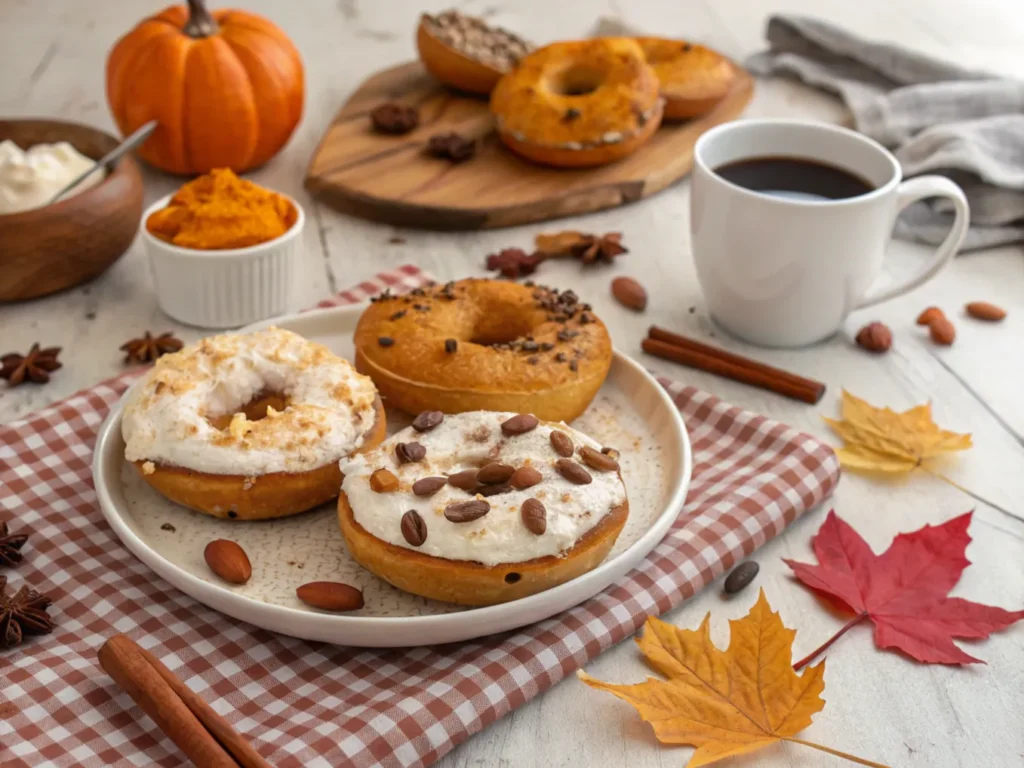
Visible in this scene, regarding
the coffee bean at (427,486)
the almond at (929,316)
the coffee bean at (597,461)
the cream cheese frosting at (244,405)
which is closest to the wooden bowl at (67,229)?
the cream cheese frosting at (244,405)

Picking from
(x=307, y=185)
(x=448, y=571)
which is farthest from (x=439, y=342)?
(x=307, y=185)

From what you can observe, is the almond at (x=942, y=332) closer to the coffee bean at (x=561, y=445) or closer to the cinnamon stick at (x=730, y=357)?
the cinnamon stick at (x=730, y=357)

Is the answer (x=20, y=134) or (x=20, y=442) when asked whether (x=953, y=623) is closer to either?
(x=20, y=442)

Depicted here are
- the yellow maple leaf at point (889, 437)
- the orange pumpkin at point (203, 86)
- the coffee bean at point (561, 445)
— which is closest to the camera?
the coffee bean at point (561, 445)

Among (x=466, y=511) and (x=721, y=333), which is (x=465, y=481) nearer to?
(x=466, y=511)

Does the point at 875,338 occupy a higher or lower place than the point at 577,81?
lower

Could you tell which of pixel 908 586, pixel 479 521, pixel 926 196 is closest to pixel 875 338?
pixel 926 196
